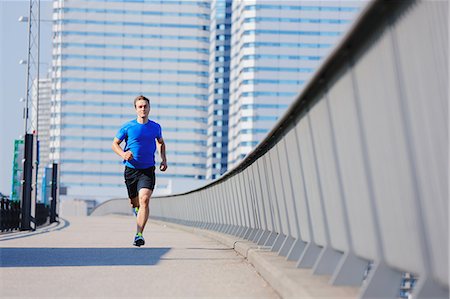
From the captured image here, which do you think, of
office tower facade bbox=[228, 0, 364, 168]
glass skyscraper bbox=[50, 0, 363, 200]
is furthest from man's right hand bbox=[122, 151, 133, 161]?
glass skyscraper bbox=[50, 0, 363, 200]

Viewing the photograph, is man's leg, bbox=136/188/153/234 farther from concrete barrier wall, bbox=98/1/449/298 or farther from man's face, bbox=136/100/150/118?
concrete barrier wall, bbox=98/1/449/298

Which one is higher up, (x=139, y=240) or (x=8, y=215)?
(x=8, y=215)

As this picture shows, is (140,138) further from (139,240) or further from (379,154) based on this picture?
(379,154)

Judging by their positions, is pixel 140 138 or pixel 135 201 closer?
pixel 140 138

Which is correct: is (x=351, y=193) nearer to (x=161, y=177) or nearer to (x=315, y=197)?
(x=315, y=197)

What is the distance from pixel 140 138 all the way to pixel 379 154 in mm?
7564

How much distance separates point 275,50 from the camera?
182 metres

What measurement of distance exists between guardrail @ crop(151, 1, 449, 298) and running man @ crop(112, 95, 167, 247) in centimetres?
444

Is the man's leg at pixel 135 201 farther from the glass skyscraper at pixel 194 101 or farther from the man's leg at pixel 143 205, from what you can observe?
the glass skyscraper at pixel 194 101

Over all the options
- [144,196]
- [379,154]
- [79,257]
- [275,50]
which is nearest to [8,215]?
[144,196]

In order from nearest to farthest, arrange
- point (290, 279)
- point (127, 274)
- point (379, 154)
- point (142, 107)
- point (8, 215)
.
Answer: point (379, 154)
point (290, 279)
point (127, 274)
point (142, 107)
point (8, 215)

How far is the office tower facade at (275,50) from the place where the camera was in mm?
178375

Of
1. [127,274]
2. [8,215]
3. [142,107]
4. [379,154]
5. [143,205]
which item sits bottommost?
[127,274]

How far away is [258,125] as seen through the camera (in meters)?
177
